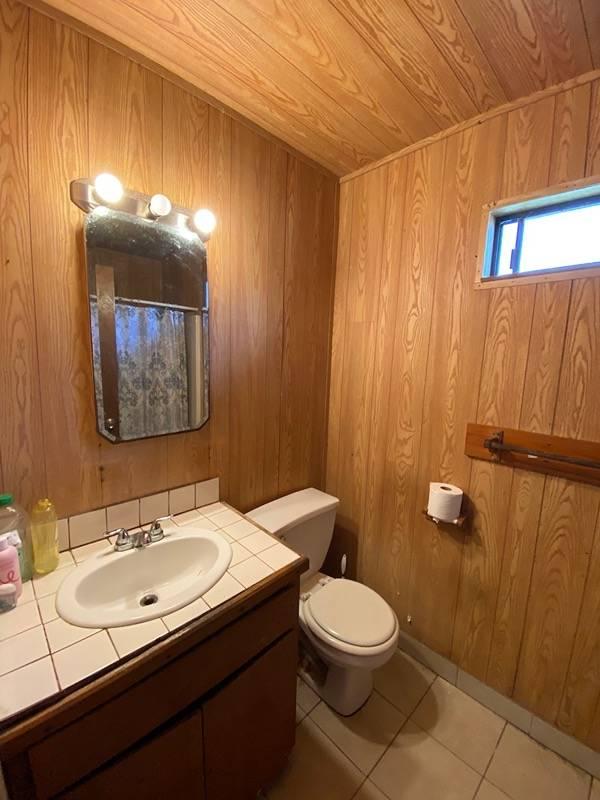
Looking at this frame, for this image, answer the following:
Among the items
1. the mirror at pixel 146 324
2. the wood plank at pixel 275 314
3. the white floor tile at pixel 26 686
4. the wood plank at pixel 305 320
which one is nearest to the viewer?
the white floor tile at pixel 26 686

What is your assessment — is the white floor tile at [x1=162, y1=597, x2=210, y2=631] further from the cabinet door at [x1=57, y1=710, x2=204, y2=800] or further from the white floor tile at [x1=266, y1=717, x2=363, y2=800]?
the white floor tile at [x1=266, y1=717, x2=363, y2=800]

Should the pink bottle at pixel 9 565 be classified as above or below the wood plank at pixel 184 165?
below

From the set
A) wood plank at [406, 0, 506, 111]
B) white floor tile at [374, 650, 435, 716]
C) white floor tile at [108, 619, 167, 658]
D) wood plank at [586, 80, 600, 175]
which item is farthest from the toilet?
wood plank at [406, 0, 506, 111]

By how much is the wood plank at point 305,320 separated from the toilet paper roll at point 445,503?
27.0 inches

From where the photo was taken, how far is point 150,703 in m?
0.76

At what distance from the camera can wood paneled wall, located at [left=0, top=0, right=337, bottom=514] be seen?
3.08ft

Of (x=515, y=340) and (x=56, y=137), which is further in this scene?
(x=515, y=340)

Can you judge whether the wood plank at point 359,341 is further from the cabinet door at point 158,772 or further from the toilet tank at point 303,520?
the cabinet door at point 158,772

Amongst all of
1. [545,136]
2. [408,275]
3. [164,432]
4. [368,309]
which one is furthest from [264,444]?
[545,136]

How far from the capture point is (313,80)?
1.14 meters

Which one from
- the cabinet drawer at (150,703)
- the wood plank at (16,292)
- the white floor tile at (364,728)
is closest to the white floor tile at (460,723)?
the white floor tile at (364,728)

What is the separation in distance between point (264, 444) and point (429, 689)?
1.32 meters

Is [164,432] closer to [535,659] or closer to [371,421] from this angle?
[371,421]

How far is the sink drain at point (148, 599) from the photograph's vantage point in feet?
3.50
